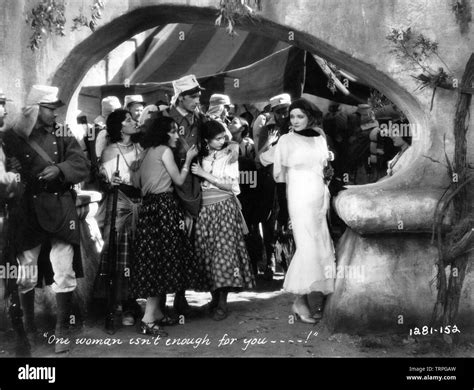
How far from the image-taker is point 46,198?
609 centimetres

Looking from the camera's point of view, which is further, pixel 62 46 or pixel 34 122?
pixel 62 46

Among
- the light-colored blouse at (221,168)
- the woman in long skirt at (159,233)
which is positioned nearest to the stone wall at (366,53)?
the woman in long skirt at (159,233)

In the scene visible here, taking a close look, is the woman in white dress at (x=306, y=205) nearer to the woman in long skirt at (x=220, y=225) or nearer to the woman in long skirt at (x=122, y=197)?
the woman in long skirt at (x=220, y=225)

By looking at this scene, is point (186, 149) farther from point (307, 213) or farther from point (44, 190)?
point (44, 190)

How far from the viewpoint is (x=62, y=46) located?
6.46m

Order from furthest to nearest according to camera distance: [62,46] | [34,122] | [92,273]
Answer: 1. [92,273]
2. [62,46]
3. [34,122]

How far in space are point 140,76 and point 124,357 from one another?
7.53 meters

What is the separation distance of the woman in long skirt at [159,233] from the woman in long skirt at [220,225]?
0.70ft

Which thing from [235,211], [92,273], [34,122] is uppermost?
[34,122]

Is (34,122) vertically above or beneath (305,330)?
above

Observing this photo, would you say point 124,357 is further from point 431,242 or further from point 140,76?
point 140,76

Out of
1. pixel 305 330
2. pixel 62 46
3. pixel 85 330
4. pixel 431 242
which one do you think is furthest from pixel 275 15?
pixel 85 330

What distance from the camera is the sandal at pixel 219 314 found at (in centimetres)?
702
